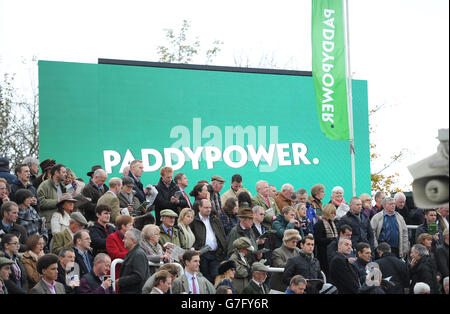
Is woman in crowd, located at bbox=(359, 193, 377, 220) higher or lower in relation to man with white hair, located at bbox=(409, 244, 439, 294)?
higher

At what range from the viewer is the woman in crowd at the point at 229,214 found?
12.3 metres

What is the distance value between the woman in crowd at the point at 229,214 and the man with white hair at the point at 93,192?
1960mm

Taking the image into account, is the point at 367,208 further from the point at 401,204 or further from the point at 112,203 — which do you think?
the point at 112,203

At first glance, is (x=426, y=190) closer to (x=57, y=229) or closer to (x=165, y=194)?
(x=57, y=229)

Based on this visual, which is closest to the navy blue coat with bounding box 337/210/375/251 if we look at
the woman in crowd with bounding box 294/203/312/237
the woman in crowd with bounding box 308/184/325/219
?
the woman in crowd with bounding box 294/203/312/237

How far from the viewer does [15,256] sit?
955 centimetres

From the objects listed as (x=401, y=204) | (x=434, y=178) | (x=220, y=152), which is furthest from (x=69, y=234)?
(x=220, y=152)

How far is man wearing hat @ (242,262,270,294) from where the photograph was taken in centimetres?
1030

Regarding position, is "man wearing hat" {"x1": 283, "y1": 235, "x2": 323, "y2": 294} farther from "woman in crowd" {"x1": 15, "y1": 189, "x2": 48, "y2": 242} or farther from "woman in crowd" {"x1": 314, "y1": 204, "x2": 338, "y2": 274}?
"woman in crowd" {"x1": 15, "y1": 189, "x2": 48, "y2": 242}

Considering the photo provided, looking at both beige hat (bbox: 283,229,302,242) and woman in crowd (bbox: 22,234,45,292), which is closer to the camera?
woman in crowd (bbox: 22,234,45,292)

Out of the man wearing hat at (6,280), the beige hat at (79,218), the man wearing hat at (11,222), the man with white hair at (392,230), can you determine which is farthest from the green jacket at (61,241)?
the man with white hair at (392,230)

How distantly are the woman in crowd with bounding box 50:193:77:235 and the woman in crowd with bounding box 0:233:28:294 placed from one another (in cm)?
142

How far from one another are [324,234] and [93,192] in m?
3.90
